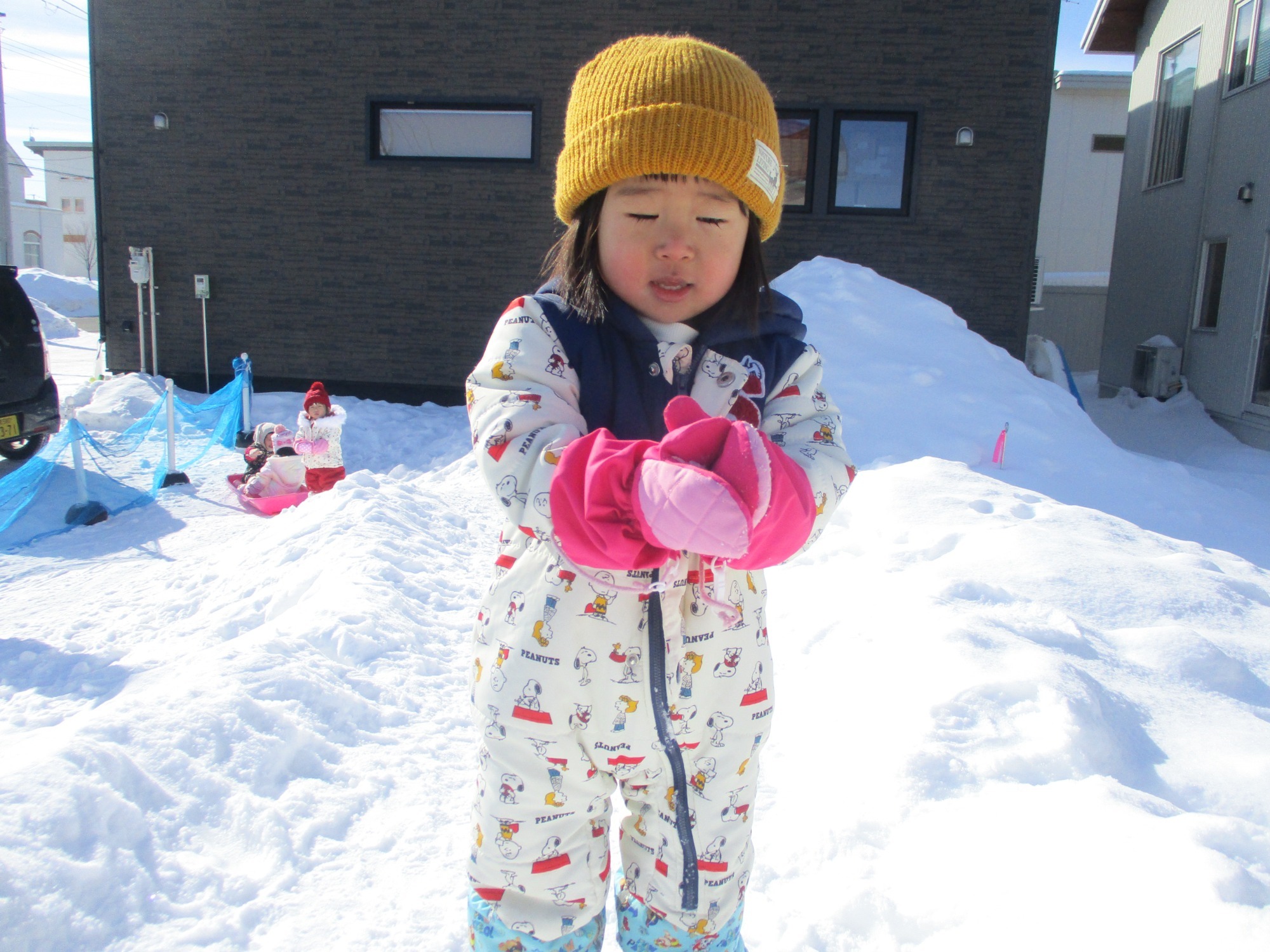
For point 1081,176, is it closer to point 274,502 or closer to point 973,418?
point 973,418

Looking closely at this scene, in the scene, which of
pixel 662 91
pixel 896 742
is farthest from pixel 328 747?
pixel 662 91

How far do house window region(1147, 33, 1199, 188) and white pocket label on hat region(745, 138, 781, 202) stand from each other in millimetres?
13034

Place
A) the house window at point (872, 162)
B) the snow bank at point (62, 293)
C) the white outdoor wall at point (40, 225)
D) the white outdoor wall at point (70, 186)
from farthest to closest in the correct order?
the white outdoor wall at point (70, 186), the white outdoor wall at point (40, 225), the snow bank at point (62, 293), the house window at point (872, 162)

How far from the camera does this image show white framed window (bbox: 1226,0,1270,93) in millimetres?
9492

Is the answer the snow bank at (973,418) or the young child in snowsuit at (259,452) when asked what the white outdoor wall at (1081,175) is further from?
the young child in snowsuit at (259,452)

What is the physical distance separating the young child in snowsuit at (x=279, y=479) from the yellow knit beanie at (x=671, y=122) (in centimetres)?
562

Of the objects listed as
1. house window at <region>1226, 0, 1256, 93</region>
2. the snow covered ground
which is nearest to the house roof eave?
house window at <region>1226, 0, 1256, 93</region>

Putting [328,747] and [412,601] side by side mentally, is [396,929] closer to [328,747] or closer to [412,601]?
[328,747]

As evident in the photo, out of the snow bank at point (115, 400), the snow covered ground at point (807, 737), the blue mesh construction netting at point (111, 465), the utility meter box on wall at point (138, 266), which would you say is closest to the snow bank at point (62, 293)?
the utility meter box on wall at point (138, 266)

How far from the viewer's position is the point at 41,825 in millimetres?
1861

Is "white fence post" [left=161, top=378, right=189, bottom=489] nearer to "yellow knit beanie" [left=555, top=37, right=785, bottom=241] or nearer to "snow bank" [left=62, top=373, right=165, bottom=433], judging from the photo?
"snow bank" [left=62, top=373, right=165, bottom=433]

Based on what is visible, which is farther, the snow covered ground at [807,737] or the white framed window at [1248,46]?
the white framed window at [1248,46]

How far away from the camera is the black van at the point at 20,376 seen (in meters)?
6.55

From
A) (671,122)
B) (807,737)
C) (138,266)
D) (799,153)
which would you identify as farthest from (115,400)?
(671,122)
